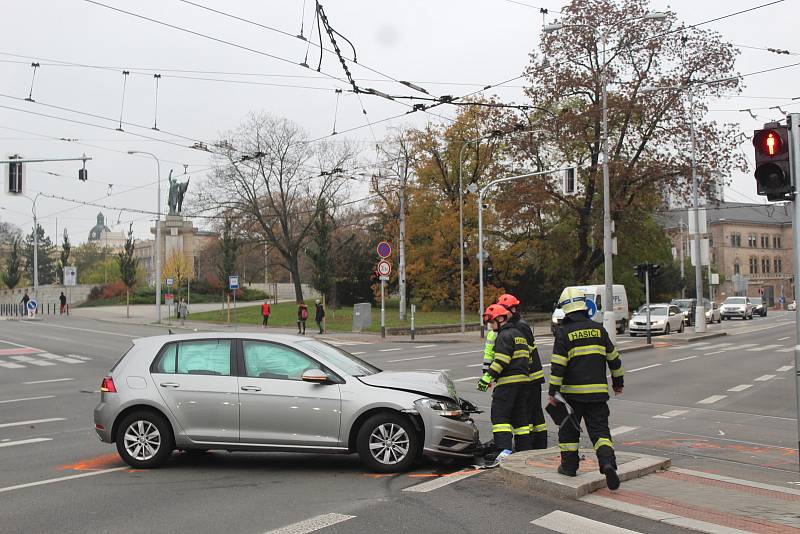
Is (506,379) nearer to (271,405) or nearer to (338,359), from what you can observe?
(338,359)

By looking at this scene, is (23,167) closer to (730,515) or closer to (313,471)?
(313,471)

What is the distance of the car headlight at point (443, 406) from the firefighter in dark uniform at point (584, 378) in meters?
1.40

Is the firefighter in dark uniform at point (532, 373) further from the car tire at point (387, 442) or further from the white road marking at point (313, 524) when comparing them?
the white road marking at point (313, 524)

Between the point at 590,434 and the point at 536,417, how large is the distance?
1790 millimetres

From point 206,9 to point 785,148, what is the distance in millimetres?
12107

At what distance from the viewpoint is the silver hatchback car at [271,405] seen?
25.3ft

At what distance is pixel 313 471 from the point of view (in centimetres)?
800

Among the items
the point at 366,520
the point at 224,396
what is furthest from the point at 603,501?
the point at 224,396

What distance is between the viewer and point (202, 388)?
8094mm

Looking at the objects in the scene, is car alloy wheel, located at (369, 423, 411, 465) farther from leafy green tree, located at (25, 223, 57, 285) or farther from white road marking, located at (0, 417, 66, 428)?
leafy green tree, located at (25, 223, 57, 285)

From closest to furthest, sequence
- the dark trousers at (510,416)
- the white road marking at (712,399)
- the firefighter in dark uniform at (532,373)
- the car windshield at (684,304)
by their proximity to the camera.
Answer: the dark trousers at (510,416), the firefighter in dark uniform at (532,373), the white road marking at (712,399), the car windshield at (684,304)

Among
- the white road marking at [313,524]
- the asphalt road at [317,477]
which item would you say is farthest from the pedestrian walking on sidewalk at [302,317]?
the white road marking at [313,524]

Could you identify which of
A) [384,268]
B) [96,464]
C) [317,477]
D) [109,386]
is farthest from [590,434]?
[384,268]

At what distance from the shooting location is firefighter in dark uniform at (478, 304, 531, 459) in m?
7.81
